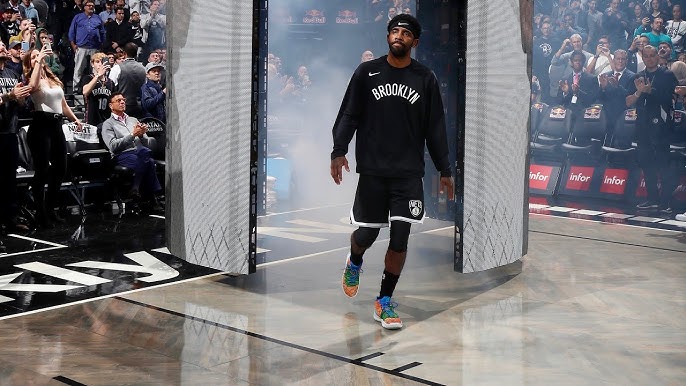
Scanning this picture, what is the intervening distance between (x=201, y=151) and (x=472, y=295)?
2291 millimetres

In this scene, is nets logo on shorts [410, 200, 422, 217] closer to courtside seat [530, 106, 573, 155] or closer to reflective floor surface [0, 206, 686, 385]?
reflective floor surface [0, 206, 686, 385]

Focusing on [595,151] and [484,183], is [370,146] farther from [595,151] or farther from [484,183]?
[595,151]

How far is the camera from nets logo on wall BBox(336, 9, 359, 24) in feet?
61.5

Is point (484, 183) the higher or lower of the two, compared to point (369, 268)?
higher

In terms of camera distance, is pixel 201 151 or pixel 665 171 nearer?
pixel 201 151

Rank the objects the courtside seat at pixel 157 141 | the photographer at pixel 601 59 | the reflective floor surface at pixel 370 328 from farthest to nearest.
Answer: the photographer at pixel 601 59, the courtside seat at pixel 157 141, the reflective floor surface at pixel 370 328

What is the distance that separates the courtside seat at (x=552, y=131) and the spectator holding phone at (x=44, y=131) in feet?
23.8

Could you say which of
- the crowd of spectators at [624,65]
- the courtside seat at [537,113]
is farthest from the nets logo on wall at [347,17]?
the courtside seat at [537,113]

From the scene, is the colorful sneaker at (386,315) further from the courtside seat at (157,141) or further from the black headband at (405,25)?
the courtside seat at (157,141)

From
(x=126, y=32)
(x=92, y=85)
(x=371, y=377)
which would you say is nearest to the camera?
(x=371, y=377)

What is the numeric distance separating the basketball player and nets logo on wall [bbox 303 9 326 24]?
43.9 feet

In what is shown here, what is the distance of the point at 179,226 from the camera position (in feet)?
24.2

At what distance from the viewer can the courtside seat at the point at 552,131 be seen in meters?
13.9

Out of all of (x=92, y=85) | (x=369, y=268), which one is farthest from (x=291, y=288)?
(x=92, y=85)
